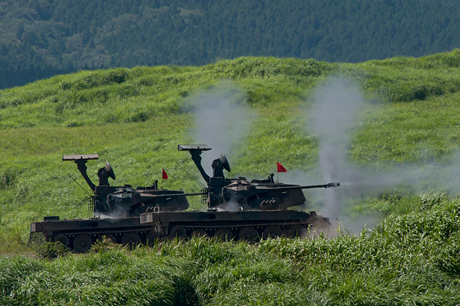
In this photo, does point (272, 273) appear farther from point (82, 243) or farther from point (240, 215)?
point (82, 243)

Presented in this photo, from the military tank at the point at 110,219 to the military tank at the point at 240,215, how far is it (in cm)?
91

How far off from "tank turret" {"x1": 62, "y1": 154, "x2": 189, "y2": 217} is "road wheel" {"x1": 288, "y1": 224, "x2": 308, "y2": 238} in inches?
167

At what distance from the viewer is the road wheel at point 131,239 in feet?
79.9

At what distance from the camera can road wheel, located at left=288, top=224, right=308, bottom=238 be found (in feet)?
78.7

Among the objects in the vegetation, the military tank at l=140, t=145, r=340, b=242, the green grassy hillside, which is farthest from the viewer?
the vegetation

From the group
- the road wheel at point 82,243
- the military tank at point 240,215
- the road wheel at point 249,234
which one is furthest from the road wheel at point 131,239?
the road wheel at point 249,234

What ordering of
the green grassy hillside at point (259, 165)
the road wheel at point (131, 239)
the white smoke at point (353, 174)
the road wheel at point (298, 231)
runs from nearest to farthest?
the green grassy hillside at point (259, 165), the road wheel at point (298, 231), the road wheel at point (131, 239), the white smoke at point (353, 174)

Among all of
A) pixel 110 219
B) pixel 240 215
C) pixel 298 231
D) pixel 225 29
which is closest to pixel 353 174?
pixel 298 231

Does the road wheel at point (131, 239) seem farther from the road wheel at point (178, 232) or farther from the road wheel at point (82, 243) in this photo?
the road wheel at point (178, 232)

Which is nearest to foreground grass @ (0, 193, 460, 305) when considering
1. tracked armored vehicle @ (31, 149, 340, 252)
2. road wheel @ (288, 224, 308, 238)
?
tracked armored vehicle @ (31, 149, 340, 252)

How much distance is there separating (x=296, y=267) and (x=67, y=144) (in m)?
31.0

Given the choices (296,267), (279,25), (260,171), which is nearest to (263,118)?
(260,171)

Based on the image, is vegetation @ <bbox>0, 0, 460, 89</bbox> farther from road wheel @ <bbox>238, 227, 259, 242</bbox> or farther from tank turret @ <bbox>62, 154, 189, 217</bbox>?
road wheel @ <bbox>238, 227, 259, 242</bbox>

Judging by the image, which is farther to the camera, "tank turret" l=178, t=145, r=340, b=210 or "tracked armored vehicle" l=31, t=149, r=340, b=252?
"tank turret" l=178, t=145, r=340, b=210
